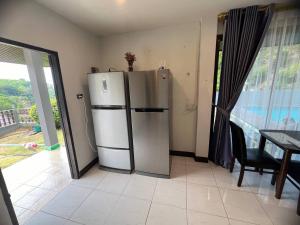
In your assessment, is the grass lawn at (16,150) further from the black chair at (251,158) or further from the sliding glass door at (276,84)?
the sliding glass door at (276,84)

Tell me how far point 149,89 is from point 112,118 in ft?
2.43

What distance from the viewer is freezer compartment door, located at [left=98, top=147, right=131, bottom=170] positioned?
2.15 m

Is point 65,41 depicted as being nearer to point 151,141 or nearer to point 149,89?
point 149,89

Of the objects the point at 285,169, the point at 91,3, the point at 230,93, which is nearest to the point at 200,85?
the point at 230,93

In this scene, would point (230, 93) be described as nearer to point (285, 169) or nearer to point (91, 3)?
point (285, 169)

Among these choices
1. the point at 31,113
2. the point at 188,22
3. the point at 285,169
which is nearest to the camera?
the point at 285,169

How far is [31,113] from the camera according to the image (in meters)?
4.92

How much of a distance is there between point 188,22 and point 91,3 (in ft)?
4.87

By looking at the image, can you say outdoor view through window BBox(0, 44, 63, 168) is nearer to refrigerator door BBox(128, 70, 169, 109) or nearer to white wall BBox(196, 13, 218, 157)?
refrigerator door BBox(128, 70, 169, 109)

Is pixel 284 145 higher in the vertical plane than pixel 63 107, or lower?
lower

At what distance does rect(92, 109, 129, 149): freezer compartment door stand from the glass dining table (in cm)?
196

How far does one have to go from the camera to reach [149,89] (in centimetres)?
184

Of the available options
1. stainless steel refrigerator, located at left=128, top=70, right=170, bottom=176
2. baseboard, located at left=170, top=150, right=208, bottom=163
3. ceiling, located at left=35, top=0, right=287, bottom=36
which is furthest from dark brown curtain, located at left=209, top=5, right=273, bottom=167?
stainless steel refrigerator, located at left=128, top=70, right=170, bottom=176

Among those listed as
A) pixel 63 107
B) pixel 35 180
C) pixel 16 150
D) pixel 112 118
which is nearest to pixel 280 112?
pixel 112 118
